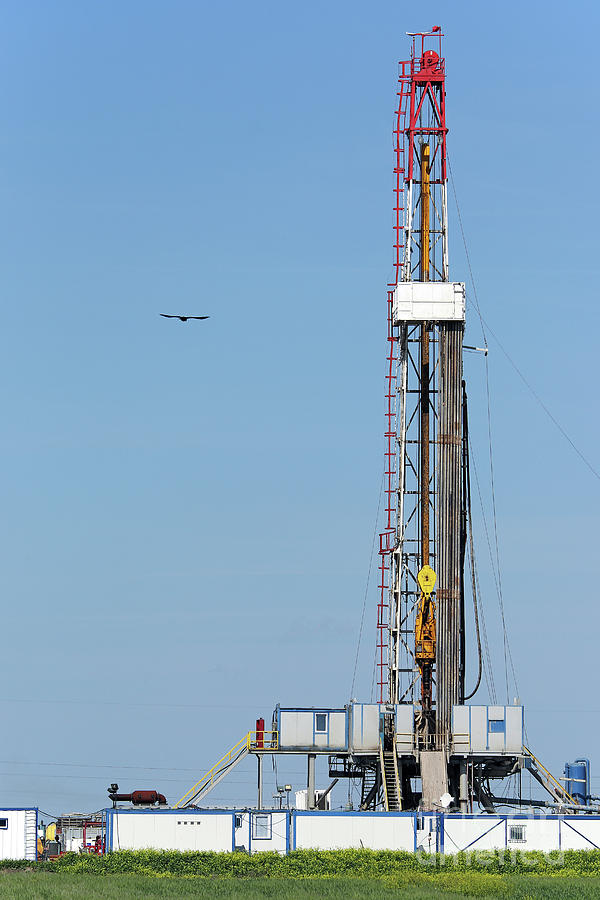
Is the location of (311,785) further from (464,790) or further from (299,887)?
(299,887)

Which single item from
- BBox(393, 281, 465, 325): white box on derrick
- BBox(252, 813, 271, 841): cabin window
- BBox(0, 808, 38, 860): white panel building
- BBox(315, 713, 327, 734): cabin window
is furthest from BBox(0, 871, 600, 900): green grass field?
BBox(393, 281, 465, 325): white box on derrick

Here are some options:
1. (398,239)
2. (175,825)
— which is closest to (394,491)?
(398,239)

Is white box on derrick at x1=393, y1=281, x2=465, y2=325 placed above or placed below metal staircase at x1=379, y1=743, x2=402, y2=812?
above

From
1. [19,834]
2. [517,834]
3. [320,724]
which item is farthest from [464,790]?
[19,834]

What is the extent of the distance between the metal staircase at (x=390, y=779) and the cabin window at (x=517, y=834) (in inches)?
244

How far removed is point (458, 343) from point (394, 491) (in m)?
7.59

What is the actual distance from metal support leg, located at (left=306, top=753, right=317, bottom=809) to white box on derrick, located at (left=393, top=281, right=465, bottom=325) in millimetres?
20719

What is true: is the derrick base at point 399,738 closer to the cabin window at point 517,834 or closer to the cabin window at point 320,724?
the cabin window at point 320,724

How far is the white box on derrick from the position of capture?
79562 mm

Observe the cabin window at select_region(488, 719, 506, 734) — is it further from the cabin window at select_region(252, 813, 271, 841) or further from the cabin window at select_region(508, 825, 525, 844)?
Result: the cabin window at select_region(252, 813, 271, 841)

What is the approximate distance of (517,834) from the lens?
69125mm

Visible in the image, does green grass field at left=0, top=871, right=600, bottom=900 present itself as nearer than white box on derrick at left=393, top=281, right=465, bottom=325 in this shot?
Yes

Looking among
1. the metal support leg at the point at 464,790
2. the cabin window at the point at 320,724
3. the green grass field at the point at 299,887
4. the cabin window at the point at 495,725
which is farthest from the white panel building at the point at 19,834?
the cabin window at the point at 495,725

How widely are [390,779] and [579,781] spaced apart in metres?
8.95
